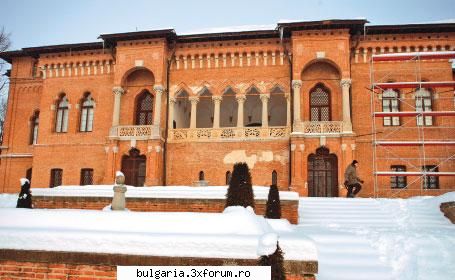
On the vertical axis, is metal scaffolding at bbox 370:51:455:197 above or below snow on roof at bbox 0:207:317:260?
above

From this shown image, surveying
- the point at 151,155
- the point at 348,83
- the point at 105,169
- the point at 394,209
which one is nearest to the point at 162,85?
the point at 151,155

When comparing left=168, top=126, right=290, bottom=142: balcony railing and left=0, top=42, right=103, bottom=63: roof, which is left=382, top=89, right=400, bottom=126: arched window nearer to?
left=168, top=126, right=290, bottom=142: balcony railing

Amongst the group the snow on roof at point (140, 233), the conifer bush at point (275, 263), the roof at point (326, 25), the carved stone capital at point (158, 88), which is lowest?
the conifer bush at point (275, 263)

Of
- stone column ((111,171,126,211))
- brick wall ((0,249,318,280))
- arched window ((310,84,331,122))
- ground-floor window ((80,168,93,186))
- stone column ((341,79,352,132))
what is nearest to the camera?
brick wall ((0,249,318,280))

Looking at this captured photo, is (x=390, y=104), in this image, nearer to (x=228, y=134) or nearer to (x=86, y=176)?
(x=228, y=134)

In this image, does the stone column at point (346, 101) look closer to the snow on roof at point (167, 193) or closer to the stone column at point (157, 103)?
the snow on roof at point (167, 193)

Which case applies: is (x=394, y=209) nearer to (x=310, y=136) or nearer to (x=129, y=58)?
(x=310, y=136)

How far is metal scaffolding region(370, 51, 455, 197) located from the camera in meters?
20.4

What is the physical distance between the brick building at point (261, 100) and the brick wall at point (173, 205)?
7.26 meters

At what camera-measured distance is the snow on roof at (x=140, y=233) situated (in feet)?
18.1

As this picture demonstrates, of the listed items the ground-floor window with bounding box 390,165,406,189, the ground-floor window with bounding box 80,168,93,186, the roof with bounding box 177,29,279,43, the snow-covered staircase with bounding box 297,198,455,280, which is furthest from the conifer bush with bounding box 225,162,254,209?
the ground-floor window with bounding box 80,168,93,186

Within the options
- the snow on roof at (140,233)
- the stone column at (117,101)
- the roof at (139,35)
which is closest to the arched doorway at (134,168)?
the stone column at (117,101)

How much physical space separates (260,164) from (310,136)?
Answer: 120 inches

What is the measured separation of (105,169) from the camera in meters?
22.5
